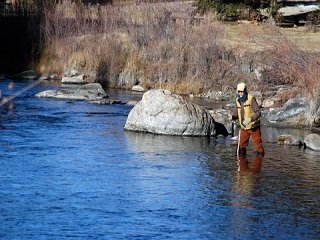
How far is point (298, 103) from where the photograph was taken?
27203mm

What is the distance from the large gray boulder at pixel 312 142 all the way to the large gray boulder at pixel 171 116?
2.70 m

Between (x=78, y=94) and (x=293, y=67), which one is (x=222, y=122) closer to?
(x=293, y=67)

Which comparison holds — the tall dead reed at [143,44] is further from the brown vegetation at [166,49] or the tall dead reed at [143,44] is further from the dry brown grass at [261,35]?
the dry brown grass at [261,35]

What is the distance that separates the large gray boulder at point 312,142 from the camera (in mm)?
22472

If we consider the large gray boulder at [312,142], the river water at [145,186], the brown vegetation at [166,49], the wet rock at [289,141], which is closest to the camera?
the river water at [145,186]

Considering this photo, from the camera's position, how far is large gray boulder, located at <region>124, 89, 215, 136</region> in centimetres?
2330

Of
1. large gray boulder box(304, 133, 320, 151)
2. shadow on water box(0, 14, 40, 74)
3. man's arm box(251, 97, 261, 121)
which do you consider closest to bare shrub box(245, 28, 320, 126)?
large gray boulder box(304, 133, 320, 151)

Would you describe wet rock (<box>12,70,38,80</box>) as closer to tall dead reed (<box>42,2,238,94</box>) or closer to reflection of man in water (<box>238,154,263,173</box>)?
tall dead reed (<box>42,2,238,94</box>)

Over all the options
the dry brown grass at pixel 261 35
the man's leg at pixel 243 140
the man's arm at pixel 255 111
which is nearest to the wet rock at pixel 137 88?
the dry brown grass at pixel 261 35

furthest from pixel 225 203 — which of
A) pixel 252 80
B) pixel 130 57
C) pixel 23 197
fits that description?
pixel 130 57

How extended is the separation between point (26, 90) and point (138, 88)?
4.59m

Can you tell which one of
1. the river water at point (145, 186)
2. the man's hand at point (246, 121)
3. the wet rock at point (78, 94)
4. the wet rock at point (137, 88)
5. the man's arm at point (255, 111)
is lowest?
the wet rock at point (137, 88)

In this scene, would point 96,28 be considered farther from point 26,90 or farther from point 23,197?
point 23,197

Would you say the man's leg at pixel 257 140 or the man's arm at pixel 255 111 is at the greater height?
the man's arm at pixel 255 111
